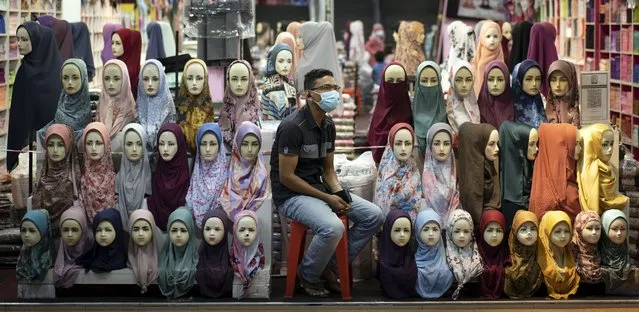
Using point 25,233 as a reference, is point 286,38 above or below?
above

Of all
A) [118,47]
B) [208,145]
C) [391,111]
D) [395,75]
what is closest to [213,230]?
[208,145]

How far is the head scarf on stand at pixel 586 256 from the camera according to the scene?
20.8 ft

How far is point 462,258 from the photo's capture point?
20.8 feet

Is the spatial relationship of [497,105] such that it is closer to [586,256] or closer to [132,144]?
[586,256]

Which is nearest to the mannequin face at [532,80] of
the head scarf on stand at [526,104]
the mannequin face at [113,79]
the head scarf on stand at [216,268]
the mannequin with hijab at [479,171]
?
the head scarf on stand at [526,104]

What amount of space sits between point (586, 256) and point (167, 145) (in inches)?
101

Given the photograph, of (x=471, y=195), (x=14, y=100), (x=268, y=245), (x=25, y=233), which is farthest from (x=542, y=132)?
(x=14, y=100)

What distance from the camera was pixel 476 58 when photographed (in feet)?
30.4

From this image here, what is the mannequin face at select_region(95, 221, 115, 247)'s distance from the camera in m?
6.30

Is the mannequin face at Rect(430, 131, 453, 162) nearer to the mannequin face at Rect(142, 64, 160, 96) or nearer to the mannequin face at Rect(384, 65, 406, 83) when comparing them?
the mannequin face at Rect(384, 65, 406, 83)

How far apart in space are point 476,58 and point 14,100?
154 inches

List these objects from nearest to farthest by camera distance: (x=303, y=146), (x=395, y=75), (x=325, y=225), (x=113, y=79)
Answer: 1. (x=325, y=225)
2. (x=303, y=146)
3. (x=113, y=79)
4. (x=395, y=75)

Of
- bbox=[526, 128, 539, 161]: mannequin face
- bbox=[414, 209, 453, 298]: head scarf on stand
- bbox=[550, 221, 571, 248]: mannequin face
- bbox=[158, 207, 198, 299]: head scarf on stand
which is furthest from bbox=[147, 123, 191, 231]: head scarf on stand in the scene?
bbox=[550, 221, 571, 248]: mannequin face

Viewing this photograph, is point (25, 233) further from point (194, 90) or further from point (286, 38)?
point (286, 38)
